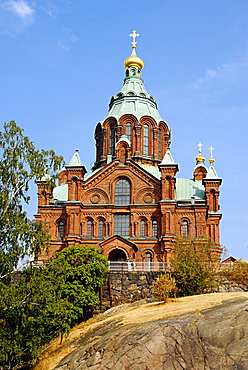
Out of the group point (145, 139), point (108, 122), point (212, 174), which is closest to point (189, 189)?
point (212, 174)

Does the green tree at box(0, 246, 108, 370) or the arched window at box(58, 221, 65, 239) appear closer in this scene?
the green tree at box(0, 246, 108, 370)

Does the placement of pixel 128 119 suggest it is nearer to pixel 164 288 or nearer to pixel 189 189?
pixel 189 189

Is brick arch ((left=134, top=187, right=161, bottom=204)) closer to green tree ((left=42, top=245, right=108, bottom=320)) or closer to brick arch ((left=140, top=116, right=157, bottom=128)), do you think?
brick arch ((left=140, top=116, right=157, bottom=128))

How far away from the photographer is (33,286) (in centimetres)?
2861

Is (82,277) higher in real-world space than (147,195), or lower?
lower

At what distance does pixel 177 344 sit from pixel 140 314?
6367 mm

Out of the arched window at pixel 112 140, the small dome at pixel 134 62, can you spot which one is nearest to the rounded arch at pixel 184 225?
the arched window at pixel 112 140

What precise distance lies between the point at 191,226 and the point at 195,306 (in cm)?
1967

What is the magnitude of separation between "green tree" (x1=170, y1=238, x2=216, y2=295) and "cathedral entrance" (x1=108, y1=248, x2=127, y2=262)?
30.5ft

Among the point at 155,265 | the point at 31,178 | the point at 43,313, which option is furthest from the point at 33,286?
the point at 155,265

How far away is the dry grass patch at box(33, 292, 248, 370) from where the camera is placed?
27.1 meters

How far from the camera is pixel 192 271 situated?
35.2 m

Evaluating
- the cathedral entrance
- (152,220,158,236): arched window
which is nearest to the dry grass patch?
the cathedral entrance

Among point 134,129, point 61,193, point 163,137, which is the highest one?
point 134,129
